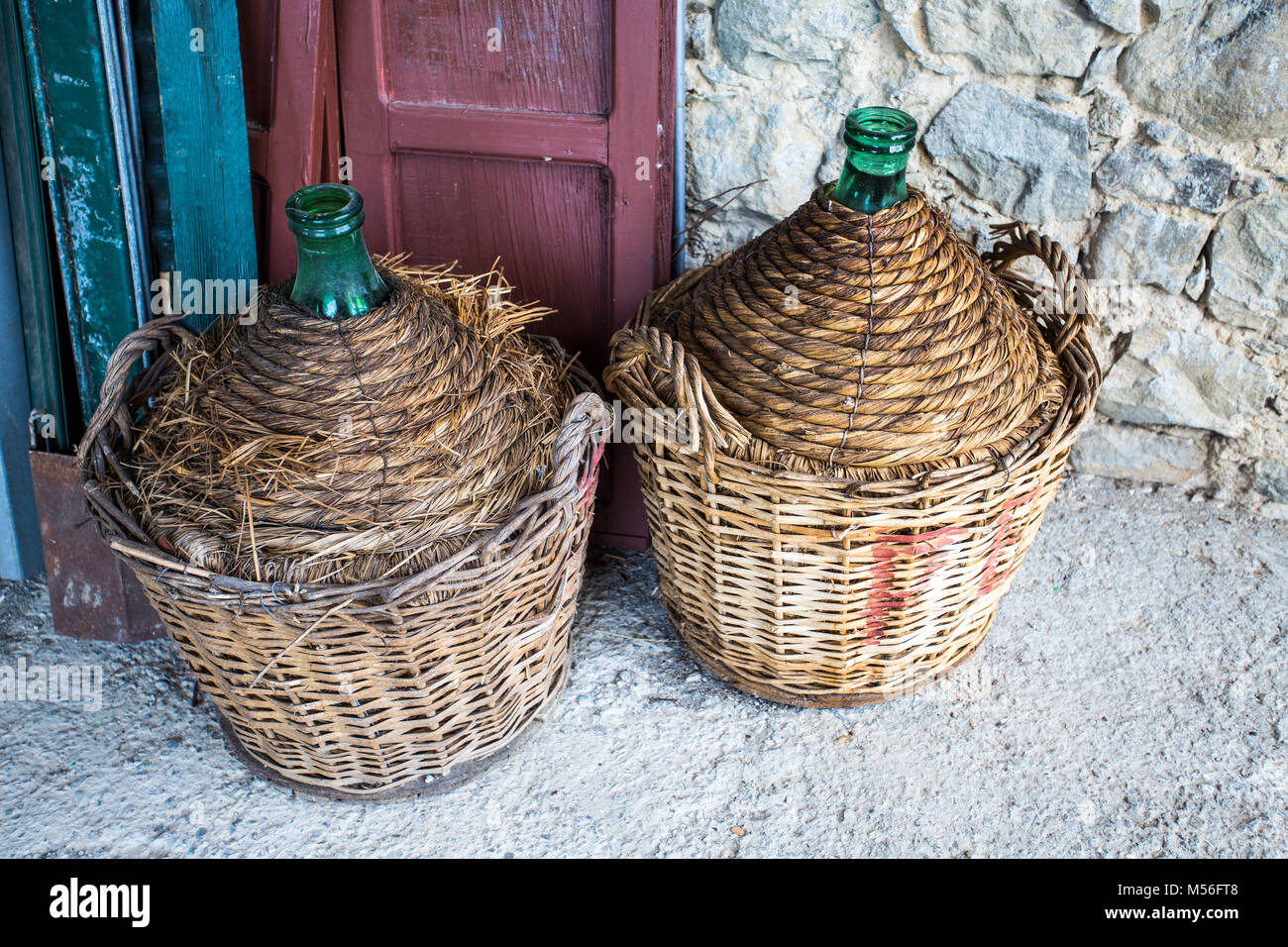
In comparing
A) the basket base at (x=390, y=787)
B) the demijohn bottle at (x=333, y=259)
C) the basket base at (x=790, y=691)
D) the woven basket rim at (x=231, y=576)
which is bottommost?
the basket base at (x=390, y=787)

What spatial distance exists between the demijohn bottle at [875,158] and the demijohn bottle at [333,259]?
81 centimetres

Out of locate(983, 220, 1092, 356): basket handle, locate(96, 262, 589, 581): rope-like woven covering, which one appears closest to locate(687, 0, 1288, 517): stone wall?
locate(983, 220, 1092, 356): basket handle

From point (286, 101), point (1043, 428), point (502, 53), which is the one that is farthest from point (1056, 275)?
point (286, 101)

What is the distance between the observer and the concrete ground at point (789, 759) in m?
1.90

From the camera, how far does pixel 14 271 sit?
219 cm

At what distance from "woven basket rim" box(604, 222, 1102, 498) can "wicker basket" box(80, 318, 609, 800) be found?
208 mm

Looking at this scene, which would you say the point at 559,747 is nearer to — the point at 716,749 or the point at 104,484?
the point at 716,749

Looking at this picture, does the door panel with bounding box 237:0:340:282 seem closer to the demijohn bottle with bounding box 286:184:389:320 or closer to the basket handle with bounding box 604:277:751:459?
the demijohn bottle with bounding box 286:184:389:320

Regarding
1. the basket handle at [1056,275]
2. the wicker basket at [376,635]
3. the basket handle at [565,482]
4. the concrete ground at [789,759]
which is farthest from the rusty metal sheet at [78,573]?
the basket handle at [1056,275]

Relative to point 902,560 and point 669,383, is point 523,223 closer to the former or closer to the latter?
point 669,383

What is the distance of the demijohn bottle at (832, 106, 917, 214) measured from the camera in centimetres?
174

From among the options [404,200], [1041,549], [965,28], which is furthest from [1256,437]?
[404,200]

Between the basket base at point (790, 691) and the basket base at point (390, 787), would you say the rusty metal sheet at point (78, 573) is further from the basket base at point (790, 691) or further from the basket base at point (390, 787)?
the basket base at point (790, 691)

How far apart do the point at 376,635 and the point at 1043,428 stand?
1.18 m
